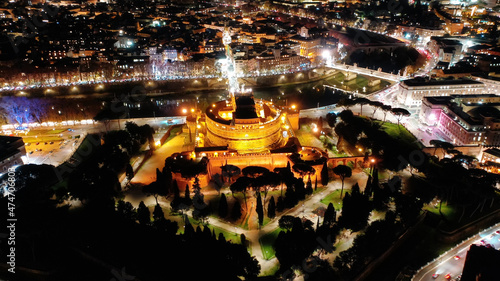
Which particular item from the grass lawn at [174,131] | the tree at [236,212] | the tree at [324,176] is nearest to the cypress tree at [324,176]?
the tree at [324,176]

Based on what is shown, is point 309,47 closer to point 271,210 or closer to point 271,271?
point 271,210

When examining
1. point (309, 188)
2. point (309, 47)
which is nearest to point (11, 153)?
point (309, 188)

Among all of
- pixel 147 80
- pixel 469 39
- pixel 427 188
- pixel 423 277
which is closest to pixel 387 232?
pixel 423 277

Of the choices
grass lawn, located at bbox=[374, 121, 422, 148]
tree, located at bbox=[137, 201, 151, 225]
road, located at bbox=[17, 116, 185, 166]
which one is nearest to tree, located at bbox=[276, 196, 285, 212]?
tree, located at bbox=[137, 201, 151, 225]

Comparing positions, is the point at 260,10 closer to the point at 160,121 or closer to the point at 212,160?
the point at 160,121

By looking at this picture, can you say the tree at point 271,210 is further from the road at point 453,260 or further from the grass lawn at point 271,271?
the road at point 453,260

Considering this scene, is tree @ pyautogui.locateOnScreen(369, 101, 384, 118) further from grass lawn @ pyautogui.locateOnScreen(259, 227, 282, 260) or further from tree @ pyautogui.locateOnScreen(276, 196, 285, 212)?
grass lawn @ pyautogui.locateOnScreen(259, 227, 282, 260)
